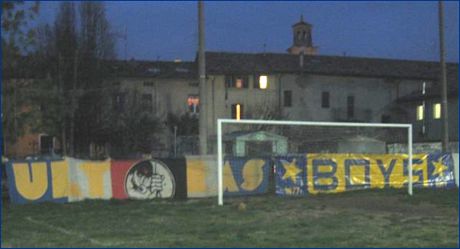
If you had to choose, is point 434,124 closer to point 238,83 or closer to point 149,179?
point 238,83

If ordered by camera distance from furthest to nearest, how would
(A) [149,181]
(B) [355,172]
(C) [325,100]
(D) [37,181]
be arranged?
(C) [325,100] < (B) [355,172] < (A) [149,181] < (D) [37,181]

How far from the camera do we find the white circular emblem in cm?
2236

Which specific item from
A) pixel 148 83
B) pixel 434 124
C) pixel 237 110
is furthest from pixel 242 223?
pixel 148 83

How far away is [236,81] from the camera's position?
6372cm

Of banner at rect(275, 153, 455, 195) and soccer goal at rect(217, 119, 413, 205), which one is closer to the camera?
soccer goal at rect(217, 119, 413, 205)

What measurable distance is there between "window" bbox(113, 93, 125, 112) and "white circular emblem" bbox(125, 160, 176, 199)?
3433 centimetres

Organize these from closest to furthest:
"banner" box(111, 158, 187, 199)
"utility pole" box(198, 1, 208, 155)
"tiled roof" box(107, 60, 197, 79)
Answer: "banner" box(111, 158, 187, 199), "utility pole" box(198, 1, 208, 155), "tiled roof" box(107, 60, 197, 79)

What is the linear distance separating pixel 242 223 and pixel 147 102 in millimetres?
46030

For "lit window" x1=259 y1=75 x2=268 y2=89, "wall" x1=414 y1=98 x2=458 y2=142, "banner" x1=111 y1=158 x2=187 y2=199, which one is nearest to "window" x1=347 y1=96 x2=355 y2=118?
"wall" x1=414 y1=98 x2=458 y2=142

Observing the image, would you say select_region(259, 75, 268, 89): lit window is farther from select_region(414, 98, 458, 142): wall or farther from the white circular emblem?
the white circular emblem

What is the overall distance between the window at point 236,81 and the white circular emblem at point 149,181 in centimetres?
4093

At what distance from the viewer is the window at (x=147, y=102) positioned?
58.5 metres

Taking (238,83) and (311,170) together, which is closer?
(311,170)

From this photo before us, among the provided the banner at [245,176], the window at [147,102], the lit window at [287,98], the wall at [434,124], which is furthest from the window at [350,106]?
the banner at [245,176]
